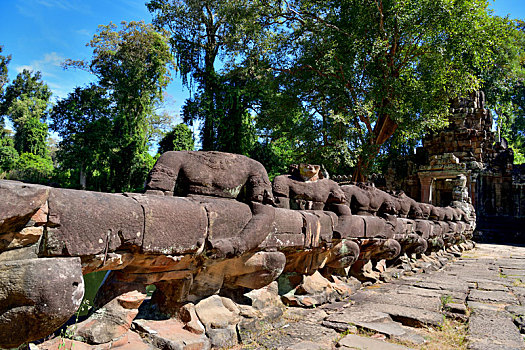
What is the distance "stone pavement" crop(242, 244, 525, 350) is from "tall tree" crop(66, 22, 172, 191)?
708 inches

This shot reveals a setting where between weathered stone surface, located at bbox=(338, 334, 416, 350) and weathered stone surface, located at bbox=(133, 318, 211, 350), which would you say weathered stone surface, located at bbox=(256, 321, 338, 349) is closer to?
weathered stone surface, located at bbox=(338, 334, 416, 350)

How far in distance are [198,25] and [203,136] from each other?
6164 millimetres

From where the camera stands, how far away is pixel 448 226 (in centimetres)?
1023

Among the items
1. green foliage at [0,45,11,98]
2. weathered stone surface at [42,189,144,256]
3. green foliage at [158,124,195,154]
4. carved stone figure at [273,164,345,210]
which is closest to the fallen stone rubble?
weathered stone surface at [42,189,144,256]

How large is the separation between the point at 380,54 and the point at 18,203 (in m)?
13.7

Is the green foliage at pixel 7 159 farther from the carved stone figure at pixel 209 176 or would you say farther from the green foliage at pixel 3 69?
the carved stone figure at pixel 209 176

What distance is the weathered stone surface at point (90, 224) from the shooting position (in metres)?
1.91

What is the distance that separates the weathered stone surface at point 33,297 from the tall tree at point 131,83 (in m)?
19.5

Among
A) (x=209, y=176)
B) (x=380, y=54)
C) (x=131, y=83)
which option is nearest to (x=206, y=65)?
(x=131, y=83)

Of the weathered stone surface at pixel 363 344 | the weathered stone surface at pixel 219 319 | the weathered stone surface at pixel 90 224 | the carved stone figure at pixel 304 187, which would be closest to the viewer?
the weathered stone surface at pixel 90 224

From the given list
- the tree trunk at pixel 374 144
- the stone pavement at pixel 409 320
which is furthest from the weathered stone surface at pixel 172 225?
the tree trunk at pixel 374 144

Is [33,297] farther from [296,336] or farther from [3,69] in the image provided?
[3,69]

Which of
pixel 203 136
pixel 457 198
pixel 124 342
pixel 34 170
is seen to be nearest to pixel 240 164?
pixel 124 342

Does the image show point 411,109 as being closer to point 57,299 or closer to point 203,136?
point 203,136
